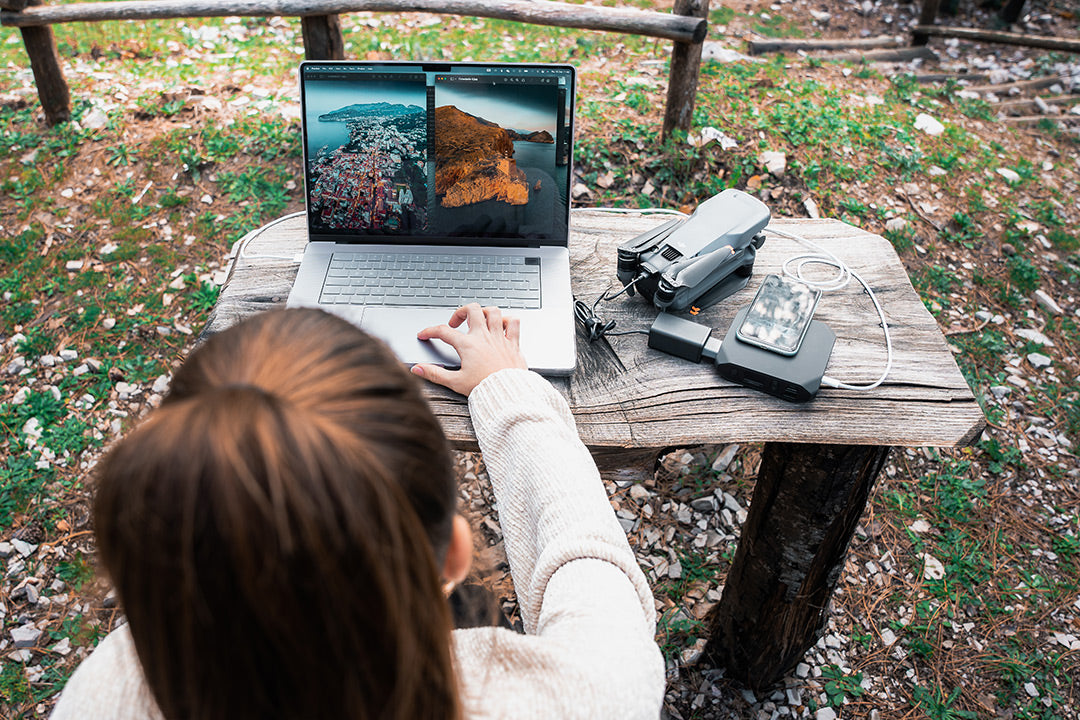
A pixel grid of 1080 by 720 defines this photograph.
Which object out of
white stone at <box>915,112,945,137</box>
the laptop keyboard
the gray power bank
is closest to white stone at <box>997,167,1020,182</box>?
white stone at <box>915,112,945,137</box>

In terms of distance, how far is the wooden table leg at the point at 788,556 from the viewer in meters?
1.94

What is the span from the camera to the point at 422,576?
87 cm

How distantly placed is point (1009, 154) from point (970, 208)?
3.21 ft

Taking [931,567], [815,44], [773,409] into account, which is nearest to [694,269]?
[773,409]

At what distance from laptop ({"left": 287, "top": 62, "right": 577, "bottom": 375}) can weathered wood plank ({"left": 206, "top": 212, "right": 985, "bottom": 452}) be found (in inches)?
5.2

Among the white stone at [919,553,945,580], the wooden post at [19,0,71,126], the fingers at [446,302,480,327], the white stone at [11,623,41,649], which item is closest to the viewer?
the fingers at [446,302,480,327]

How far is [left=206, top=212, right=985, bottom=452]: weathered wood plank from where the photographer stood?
168cm

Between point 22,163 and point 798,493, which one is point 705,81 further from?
point 22,163

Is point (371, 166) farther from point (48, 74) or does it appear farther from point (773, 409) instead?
point (48, 74)

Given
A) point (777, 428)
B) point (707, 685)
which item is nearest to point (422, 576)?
point (777, 428)

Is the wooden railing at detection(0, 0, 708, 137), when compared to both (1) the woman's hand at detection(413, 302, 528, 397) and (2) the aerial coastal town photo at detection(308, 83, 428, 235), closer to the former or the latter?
(2) the aerial coastal town photo at detection(308, 83, 428, 235)

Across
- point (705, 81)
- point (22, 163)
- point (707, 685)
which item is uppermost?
point (705, 81)

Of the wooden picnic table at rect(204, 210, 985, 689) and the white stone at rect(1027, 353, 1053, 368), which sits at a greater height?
the wooden picnic table at rect(204, 210, 985, 689)

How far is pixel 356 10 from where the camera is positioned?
13.2ft
